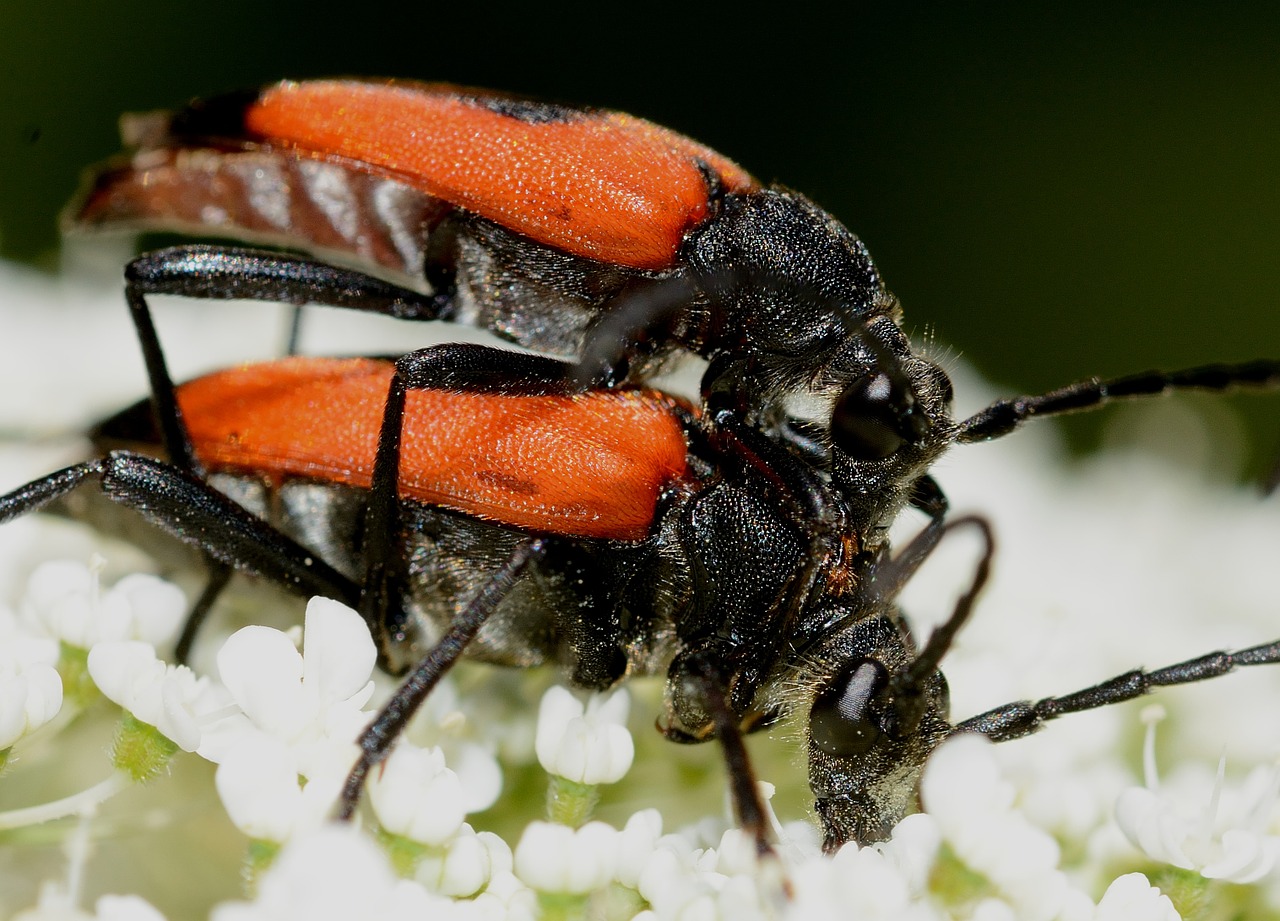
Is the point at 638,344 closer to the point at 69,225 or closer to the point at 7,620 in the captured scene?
the point at 7,620

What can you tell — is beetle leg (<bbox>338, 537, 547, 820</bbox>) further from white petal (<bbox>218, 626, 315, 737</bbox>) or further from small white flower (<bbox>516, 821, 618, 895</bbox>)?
small white flower (<bbox>516, 821, 618, 895</bbox>)

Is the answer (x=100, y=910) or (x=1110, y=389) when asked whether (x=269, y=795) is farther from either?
(x=1110, y=389)

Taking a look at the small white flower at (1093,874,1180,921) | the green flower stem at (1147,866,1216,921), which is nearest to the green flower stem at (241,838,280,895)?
the small white flower at (1093,874,1180,921)

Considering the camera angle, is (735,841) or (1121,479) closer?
(735,841)

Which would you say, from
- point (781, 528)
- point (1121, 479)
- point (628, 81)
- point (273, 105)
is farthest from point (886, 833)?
point (628, 81)

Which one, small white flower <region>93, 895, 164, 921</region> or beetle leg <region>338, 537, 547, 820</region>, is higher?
beetle leg <region>338, 537, 547, 820</region>

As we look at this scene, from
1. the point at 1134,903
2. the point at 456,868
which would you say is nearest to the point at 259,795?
the point at 456,868

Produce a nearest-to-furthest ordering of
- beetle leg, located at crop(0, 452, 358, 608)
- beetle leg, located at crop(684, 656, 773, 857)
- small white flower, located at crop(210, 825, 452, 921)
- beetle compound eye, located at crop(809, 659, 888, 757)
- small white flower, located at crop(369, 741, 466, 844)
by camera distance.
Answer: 1. small white flower, located at crop(210, 825, 452, 921)
2. beetle leg, located at crop(684, 656, 773, 857)
3. small white flower, located at crop(369, 741, 466, 844)
4. beetle compound eye, located at crop(809, 659, 888, 757)
5. beetle leg, located at crop(0, 452, 358, 608)
